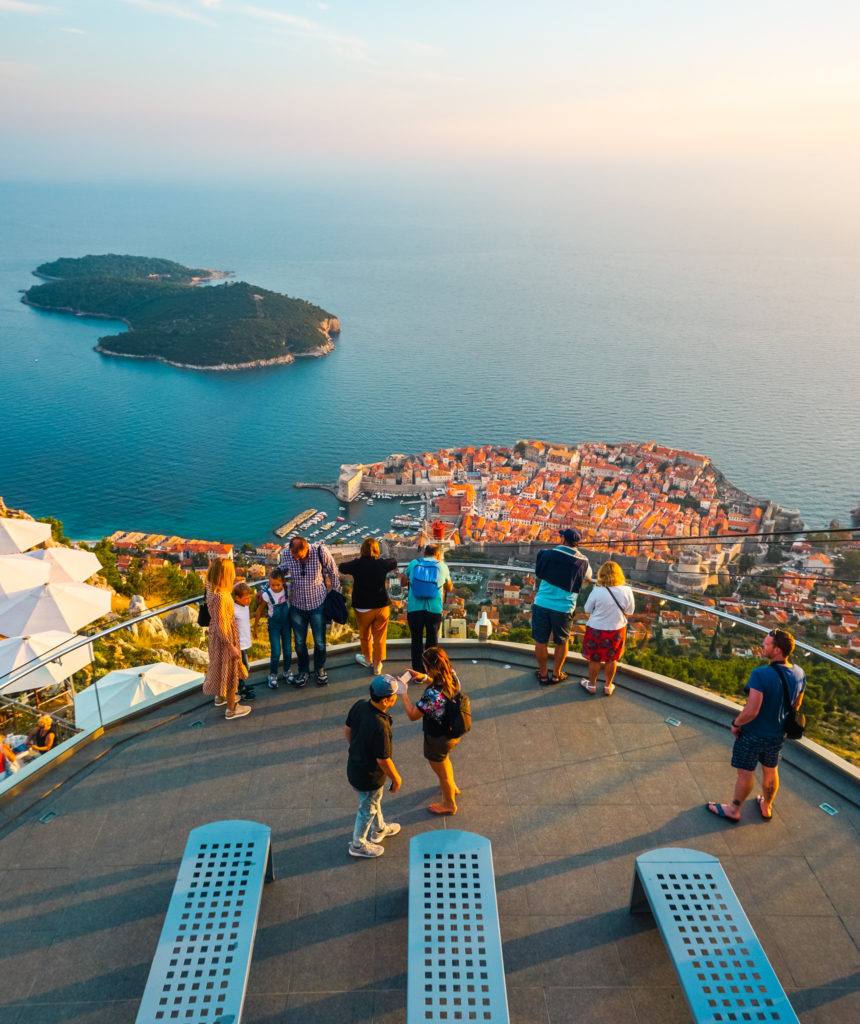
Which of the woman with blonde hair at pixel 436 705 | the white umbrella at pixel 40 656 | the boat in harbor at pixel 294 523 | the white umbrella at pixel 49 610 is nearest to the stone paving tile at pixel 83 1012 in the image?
the woman with blonde hair at pixel 436 705

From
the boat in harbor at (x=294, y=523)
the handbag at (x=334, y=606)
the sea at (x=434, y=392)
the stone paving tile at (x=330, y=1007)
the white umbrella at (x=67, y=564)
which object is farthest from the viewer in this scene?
the sea at (x=434, y=392)

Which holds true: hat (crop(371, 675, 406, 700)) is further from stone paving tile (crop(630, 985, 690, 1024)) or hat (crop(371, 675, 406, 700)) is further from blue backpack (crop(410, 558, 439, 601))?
stone paving tile (crop(630, 985, 690, 1024))

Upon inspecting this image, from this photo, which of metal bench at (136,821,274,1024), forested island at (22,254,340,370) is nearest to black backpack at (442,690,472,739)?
metal bench at (136,821,274,1024)

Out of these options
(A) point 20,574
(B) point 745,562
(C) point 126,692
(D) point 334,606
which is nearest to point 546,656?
(D) point 334,606

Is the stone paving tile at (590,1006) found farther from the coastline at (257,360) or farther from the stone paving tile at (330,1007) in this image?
the coastline at (257,360)

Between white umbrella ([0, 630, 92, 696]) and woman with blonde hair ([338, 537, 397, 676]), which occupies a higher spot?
woman with blonde hair ([338, 537, 397, 676])
